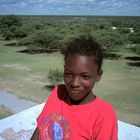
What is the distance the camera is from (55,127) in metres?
1.46

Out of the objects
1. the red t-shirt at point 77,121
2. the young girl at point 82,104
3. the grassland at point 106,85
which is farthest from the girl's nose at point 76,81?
the grassland at point 106,85

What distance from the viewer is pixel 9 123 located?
356 centimetres

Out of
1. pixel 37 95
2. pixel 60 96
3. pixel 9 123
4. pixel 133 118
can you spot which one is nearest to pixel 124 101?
pixel 133 118

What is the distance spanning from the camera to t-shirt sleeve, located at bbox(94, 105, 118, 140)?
1.21 metres

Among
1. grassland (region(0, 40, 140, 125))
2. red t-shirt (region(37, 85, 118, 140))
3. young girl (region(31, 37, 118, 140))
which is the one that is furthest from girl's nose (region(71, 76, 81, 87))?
grassland (region(0, 40, 140, 125))

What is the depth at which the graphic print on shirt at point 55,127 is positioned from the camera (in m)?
1.40

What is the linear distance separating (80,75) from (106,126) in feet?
0.98

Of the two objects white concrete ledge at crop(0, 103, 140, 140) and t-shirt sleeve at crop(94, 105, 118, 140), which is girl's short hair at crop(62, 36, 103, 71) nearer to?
t-shirt sleeve at crop(94, 105, 118, 140)

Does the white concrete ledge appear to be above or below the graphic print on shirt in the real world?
below

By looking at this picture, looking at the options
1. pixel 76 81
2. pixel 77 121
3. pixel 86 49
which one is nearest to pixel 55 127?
pixel 77 121

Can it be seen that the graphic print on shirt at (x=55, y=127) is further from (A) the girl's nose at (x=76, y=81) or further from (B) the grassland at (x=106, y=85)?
(B) the grassland at (x=106, y=85)

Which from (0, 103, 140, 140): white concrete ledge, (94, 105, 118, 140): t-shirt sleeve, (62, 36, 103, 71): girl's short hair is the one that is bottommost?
(0, 103, 140, 140): white concrete ledge

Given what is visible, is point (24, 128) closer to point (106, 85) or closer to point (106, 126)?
point (106, 126)

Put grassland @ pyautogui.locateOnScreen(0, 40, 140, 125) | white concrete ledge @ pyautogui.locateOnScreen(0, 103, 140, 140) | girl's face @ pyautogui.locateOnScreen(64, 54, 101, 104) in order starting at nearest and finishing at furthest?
girl's face @ pyautogui.locateOnScreen(64, 54, 101, 104), white concrete ledge @ pyautogui.locateOnScreen(0, 103, 140, 140), grassland @ pyautogui.locateOnScreen(0, 40, 140, 125)
